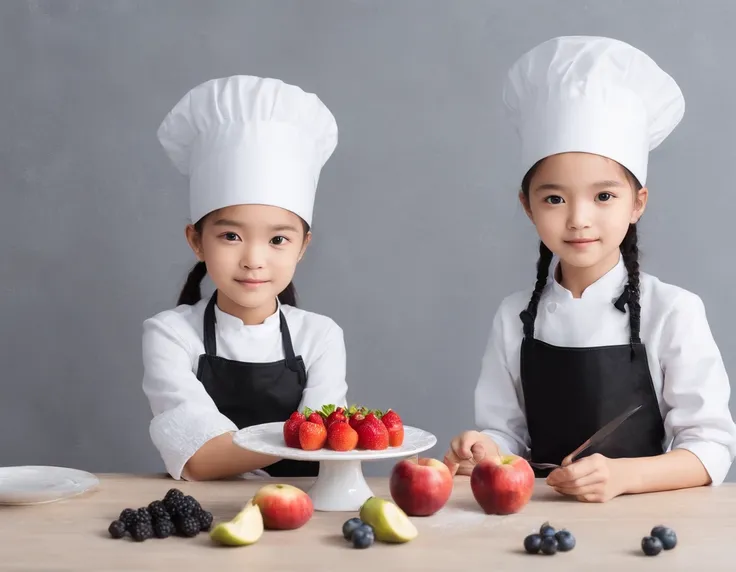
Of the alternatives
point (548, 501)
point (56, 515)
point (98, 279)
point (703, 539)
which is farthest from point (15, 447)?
point (703, 539)

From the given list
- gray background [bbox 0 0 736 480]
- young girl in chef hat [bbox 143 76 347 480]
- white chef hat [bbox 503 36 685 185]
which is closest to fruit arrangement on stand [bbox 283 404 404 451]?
young girl in chef hat [bbox 143 76 347 480]

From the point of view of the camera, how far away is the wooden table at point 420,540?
1358 mm

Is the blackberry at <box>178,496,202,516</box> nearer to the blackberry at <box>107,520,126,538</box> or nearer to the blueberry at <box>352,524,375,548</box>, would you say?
the blackberry at <box>107,520,126,538</box>

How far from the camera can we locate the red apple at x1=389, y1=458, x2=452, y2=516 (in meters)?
1.57

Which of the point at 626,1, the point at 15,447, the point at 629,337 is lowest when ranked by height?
the point at 15,447

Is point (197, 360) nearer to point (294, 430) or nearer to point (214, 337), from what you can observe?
point (214, 337)

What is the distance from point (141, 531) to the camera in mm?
1447

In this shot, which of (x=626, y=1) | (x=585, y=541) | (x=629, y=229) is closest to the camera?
(x=585, y=541)

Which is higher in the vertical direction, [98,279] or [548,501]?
[98,279]

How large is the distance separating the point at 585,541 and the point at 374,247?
5.42 ft

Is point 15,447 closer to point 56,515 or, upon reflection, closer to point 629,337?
point 56,515

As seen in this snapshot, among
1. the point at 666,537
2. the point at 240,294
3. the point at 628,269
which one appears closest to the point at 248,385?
the point at 240,294

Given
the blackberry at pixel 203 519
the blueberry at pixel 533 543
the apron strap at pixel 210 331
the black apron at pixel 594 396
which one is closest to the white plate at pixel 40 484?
the blackberry at pixel 203 519

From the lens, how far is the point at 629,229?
84.0 inches
